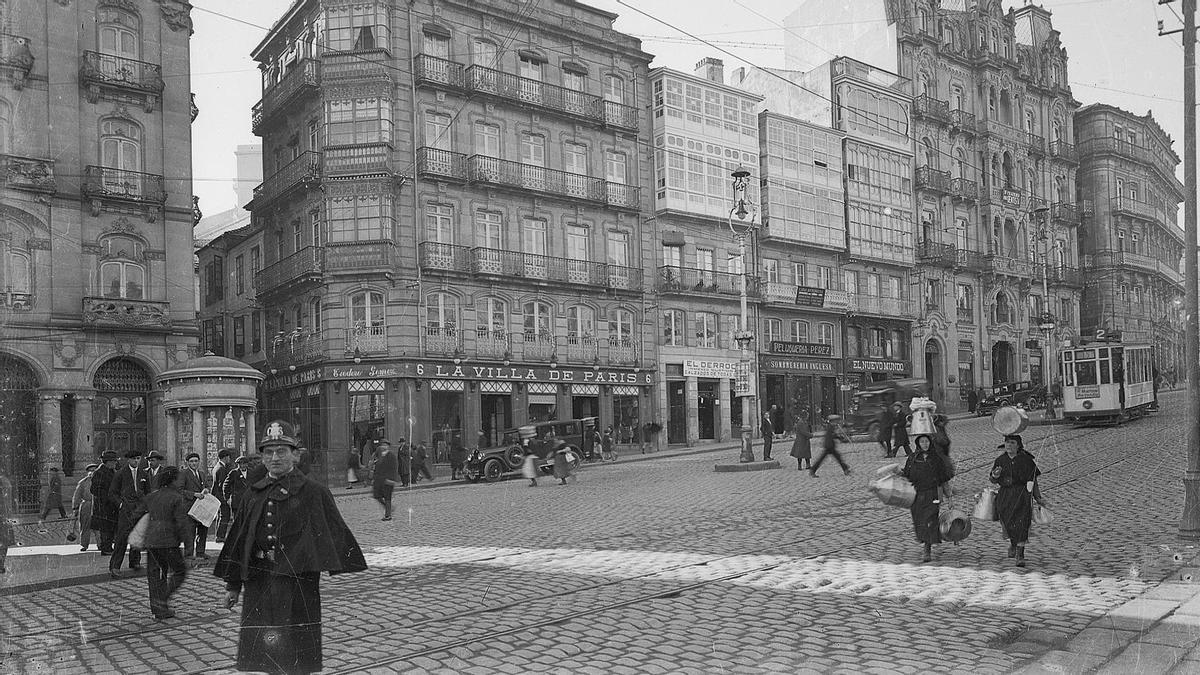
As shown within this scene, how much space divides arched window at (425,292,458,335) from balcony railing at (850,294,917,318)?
890 inches

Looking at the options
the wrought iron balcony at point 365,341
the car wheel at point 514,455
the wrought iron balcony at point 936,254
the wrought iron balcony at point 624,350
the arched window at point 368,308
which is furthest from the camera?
the wrought iron balcony at point 936,254

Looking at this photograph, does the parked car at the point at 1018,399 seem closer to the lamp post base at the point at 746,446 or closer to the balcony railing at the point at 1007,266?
the balcony railing at the point at 1007,266

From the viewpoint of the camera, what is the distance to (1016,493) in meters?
10.7

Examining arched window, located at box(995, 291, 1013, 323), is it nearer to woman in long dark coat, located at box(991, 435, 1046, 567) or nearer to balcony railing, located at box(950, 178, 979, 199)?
balcony railing, located at box(950, 178, 979, 199)

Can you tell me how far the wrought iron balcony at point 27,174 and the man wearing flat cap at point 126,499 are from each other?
1691cm

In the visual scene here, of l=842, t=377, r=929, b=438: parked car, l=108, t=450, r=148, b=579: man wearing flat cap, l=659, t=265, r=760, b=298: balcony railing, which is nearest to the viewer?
l=108, t=450, r=148, b=579: man wearing flat cap

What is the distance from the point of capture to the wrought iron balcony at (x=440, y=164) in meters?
34.8

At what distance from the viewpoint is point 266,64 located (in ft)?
124

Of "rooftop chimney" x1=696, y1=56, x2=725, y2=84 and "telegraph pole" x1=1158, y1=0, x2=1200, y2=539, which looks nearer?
"telegraph pole" x1=1158, y1=0, x2=1200, y2=539

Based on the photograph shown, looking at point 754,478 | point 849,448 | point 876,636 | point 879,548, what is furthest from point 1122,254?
point 876,636

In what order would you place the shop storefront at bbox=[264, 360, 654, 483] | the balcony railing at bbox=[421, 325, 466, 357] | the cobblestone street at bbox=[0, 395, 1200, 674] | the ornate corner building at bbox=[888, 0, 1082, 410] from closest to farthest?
the cobblestone street at bbox=[0, 395, 1200, 674] < the shop storefront at bbox=[264, 360, 654, 483] < the balcony railing at bbox=[421, 325, 466, 357] < the ornate corner building at bbox=[888, 0, 1082, 410]

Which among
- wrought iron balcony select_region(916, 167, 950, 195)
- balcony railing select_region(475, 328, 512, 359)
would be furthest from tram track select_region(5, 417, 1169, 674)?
wrought iron balcony select_region(916, 167, 950, 195)

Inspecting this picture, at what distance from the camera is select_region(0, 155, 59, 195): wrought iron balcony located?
26.0 meters

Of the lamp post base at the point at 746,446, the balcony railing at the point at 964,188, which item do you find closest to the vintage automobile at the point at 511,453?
the lamp post base at the point at 746,446
